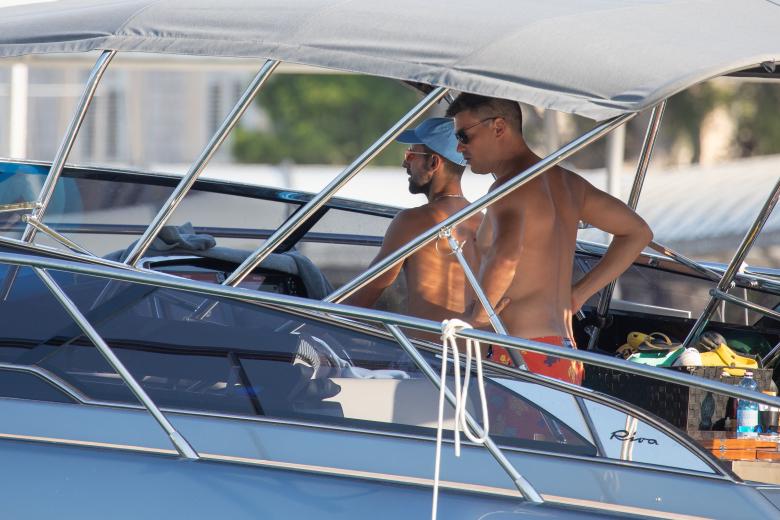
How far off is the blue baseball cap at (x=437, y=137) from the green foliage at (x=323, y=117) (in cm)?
1804

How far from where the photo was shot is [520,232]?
296 centimetres

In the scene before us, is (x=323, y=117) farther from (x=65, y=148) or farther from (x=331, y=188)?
(x=331, y=188)

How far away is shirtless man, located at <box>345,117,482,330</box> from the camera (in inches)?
135

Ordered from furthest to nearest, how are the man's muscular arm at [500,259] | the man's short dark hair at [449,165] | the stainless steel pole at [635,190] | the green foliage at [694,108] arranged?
1. the green foliage at [694,108]
2. the stainless steel pole at [635,190]
3. the man's short dark hair at [449,165]
4. the man's muscular arm at [500,259]

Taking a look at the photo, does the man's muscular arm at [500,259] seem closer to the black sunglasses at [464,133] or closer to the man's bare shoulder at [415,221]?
the black sunglasses at [464,133]

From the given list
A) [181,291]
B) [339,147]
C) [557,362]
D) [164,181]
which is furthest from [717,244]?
[339,147]

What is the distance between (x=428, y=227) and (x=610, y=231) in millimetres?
575

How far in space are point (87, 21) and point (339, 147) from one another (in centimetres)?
1958

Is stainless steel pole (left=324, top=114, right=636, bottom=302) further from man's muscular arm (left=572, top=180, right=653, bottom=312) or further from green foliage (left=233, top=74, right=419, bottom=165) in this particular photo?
green foliage (left=233, top=74, right=419, bottom=165)

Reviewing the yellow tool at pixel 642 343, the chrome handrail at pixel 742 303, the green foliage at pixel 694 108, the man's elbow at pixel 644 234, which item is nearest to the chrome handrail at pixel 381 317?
the man's elbow at pixel 644 234

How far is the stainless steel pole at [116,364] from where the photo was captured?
2.09 meters

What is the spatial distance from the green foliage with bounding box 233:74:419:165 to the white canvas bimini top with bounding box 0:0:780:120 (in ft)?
62.2

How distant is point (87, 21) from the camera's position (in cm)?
271

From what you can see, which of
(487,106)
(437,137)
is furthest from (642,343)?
(487,106)
